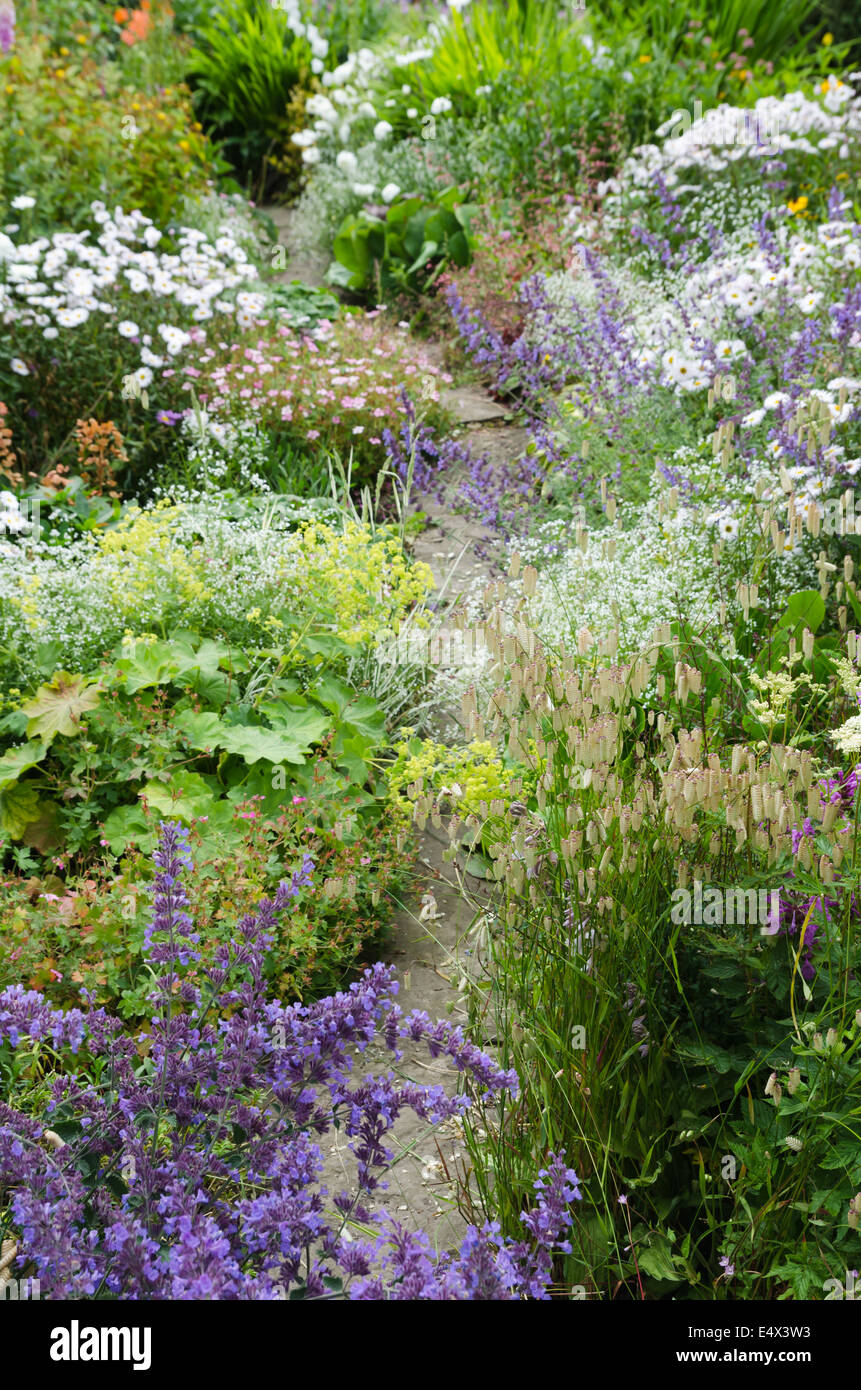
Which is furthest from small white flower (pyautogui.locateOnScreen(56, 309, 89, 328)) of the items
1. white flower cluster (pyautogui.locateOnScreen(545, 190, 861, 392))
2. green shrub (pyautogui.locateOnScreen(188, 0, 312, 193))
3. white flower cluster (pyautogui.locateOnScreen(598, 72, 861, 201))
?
green shrub (pyautogui.locateOnScreen(188, 0, 312, 193))

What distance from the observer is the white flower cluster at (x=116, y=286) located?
200 inches

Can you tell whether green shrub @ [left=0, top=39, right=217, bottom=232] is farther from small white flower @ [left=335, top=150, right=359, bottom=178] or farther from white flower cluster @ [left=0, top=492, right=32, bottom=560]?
white flower cluster @ [left=0, top=492, right=32, bottom=560]

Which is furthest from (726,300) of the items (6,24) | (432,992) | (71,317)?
(6,24)

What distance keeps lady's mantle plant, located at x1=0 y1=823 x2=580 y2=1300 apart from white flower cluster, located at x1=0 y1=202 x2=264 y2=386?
3.90 m

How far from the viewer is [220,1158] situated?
170 centimetres

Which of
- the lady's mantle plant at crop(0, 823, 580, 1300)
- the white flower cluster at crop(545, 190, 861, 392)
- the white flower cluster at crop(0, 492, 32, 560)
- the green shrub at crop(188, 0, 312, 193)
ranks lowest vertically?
the lady's mantle plant at crop(0, 823, 580, 1300)

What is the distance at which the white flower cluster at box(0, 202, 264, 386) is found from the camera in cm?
508

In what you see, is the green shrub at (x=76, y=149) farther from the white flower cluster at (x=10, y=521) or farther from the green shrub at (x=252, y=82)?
the green shrub at (x=252, y=82)

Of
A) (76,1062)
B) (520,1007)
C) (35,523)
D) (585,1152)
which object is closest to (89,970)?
(76,1062)

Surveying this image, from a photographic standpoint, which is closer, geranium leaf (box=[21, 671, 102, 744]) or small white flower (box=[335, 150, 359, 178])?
A: geranium leaf (box=[21, 671, 102, 744])

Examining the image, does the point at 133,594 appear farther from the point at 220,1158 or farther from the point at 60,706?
the point at 220,1158

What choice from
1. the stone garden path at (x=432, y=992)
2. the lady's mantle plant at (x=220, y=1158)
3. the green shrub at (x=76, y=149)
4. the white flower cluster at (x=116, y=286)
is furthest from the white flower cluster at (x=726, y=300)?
the lady's mantle plant at (x=220, y=1158)

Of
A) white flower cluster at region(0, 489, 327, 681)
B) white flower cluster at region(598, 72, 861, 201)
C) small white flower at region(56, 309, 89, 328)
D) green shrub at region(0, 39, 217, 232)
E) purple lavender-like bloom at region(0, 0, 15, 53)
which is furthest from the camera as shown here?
purple lavender-like bloom at region(0, 0, 15, 53)
